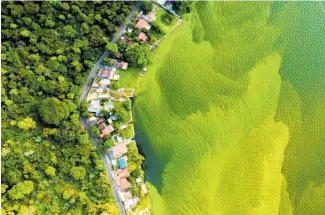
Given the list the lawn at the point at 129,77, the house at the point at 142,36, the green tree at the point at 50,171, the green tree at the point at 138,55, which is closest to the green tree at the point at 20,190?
the green tree at the point at 50,171

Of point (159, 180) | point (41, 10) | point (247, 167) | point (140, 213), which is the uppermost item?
point (41, 10)

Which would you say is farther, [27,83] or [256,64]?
[256,64]

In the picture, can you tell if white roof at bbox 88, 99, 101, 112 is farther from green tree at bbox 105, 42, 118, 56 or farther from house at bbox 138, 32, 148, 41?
house at bbox 138, 32, 148, 41

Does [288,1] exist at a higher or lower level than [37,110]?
higher

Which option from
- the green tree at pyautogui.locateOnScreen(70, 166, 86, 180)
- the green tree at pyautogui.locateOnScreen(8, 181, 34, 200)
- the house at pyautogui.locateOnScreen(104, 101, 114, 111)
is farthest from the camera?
the house at pyautogui.locateOnScreen(104, 101, 114, 111)

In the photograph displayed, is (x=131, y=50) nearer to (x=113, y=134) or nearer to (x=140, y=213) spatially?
(x=113, y=134)

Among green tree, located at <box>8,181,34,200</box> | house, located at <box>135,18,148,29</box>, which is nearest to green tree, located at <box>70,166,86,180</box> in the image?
green tree, located at <box>8,181,34,200</box>

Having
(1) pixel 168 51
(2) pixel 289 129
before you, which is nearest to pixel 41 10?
(1) pixel 168 51
